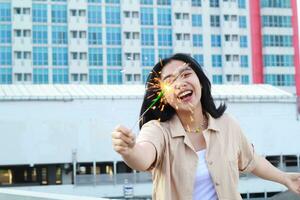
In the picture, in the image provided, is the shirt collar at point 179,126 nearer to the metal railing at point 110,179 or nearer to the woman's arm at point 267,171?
the woman's arm at point 267,171

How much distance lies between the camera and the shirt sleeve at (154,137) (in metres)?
1.85

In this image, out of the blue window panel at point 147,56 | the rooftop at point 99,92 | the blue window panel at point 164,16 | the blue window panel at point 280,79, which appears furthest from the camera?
the blue window panel at point 280,79

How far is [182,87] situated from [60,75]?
43.3 meters

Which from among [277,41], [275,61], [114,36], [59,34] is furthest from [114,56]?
[277,41]

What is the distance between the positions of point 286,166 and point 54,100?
1402 cm

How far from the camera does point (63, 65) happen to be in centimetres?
4478

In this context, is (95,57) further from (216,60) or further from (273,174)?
(273,174)

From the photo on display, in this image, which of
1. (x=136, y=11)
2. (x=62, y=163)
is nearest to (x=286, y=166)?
(x=62, y=163)

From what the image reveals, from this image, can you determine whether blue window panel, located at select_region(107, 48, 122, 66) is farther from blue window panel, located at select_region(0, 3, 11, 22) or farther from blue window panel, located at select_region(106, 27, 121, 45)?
blue window panel, located at select_region(0, 3, 11, 22)

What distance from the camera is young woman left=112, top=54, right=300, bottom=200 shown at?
187 cm

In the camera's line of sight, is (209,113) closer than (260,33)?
Yes

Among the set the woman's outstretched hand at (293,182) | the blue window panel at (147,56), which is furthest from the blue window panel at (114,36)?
the woman's outstretched hand at (293,182)

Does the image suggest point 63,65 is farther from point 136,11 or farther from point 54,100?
A: point 54,100

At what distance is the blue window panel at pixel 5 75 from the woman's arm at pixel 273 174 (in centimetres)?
4287
